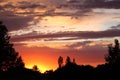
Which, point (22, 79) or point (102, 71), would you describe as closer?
point (102, 71)

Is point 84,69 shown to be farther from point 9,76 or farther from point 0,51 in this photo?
point 0,51

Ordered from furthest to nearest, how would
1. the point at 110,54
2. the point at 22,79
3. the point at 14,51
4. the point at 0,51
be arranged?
the point at 110,54 < the point at 14,51 < the point at 0,51 < the point at 22,79

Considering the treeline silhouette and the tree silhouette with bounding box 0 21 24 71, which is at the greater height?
the tree silhouette with bounding box 0 21 24 71

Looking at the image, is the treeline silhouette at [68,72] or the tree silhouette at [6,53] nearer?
the treeline silhouette at [68,72]

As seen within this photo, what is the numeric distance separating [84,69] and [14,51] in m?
44.5

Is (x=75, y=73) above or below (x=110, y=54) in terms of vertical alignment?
below

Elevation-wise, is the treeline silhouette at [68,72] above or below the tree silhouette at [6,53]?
below

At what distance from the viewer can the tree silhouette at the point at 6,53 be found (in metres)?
88.7

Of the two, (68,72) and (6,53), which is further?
(6,53)

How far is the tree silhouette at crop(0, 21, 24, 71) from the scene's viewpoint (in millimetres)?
88675

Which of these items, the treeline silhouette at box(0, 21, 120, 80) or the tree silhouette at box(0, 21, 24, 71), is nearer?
the treeline silhouette at box(0, 21, 120, 80)

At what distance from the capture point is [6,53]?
293 ft

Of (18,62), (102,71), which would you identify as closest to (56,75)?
(102,71)

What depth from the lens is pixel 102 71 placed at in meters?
50.9
